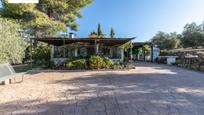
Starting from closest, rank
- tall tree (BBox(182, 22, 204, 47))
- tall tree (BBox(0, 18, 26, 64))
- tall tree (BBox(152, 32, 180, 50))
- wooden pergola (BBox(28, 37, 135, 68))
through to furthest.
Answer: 1. tall tree (BBox(0, 18, 26, 64))
2. wooden pergola (BBox(28, 37, 135, 68))
3. tall tree (BBox(182, 22, 204, 47))
4. tall tree (BBox(152, 32, 180, 50))

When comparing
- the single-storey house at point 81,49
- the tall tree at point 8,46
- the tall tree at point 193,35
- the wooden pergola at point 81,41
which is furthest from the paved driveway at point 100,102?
the tall tree at point 193,35

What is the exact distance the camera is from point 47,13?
2797 centimetres

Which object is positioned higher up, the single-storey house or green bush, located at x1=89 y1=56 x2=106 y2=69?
the single-storey house

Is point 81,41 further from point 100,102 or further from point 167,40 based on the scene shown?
point 167,40

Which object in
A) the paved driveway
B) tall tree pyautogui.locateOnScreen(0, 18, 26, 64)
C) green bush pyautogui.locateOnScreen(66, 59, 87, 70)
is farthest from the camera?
green bush pyautogui.locateOnScreen(66, 59, 87, 70)

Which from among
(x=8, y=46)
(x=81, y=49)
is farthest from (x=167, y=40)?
(x=8, y=46)

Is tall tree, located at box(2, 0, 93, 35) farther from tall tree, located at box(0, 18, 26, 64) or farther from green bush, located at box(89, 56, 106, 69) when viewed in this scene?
green bush, located at box(89, 56, 106, 69)

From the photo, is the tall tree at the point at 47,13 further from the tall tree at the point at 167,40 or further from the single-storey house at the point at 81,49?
the tall tree at the point at 167,40

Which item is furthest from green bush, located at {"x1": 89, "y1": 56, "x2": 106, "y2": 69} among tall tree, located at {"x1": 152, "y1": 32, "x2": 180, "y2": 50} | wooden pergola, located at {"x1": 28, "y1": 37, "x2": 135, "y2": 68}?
tall tree, located at {"x1": 152, "y1": 32, "x2": 180, "y2": 50}

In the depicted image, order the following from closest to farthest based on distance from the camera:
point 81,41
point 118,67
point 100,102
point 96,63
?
1. point 100,102
2. point 96,63
3. point 118,67
4. point 81,41

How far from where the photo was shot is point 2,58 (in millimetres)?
15711

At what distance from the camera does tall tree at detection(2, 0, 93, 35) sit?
78.0 ft

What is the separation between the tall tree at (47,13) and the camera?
936 inches

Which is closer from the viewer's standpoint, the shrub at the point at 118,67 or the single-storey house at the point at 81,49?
the shrub at the point at 118,67
